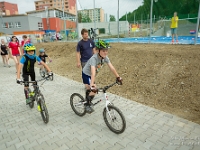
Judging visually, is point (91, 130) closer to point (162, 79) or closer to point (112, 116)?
point (112, 116)

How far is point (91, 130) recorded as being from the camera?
397 centimetres

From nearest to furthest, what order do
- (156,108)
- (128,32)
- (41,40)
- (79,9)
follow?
(156,108)
(79,9)
(128,32)
(41,40)

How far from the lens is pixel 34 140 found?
366cm

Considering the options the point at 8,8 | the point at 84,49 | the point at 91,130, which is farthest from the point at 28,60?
the point at 8,8

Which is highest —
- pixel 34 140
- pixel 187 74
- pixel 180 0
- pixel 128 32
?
pixel 180 0

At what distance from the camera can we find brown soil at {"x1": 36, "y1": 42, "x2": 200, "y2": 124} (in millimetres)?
5035

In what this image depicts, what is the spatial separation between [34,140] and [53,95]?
286 cm

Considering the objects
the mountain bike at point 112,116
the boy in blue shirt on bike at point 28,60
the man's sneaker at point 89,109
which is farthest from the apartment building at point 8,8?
the mountain bike at point 112,116

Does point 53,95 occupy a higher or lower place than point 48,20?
lower

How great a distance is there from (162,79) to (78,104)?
144 inches

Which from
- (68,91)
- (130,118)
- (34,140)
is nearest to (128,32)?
(68,91)

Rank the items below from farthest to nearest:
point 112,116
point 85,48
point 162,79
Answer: point 162,79 → point 85,48 → point 112,116

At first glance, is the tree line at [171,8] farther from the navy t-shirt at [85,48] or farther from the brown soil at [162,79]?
the navy t-shirt at [85,48]

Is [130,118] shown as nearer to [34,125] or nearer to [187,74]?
[34,125]
